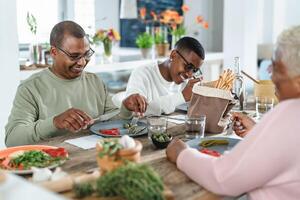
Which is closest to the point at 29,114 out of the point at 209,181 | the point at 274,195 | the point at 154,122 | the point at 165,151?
the point at 154,122

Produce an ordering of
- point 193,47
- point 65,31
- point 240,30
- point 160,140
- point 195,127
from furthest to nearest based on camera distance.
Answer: point 240,30 → point 193,47 → point 65,31 → point 195,127 → point 160,140

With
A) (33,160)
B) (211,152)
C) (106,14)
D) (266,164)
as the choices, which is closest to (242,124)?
(211,152)

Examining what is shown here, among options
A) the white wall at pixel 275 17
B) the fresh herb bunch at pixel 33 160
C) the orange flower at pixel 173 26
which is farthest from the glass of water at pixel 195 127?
the white wall at pixel 275 17

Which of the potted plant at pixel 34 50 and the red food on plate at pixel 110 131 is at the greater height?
the potted plant at pixel 34 50

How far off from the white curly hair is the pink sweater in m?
0.10

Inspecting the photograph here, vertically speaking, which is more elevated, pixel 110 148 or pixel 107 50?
pixel 107 50

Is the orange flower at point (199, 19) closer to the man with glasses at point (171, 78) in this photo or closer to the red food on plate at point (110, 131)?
the man with glasses at point (171, 78)

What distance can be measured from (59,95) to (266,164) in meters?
1.34

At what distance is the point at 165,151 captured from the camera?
5.72ft

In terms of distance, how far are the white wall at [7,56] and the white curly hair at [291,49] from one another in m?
2.32

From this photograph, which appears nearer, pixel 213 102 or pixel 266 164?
pixel 266 164

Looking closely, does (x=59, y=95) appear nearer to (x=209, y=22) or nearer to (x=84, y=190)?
(x=84, y=190)

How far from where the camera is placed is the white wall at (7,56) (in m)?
3.19

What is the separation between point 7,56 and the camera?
3203mm
